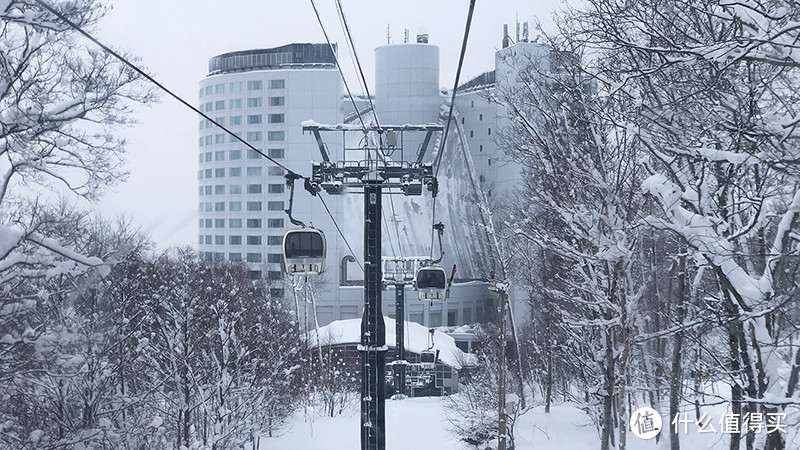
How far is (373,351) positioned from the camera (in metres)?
12.4

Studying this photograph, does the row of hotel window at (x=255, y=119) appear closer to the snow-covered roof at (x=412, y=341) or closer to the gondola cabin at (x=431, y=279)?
the snow-covered roof at (x=412, y=341)

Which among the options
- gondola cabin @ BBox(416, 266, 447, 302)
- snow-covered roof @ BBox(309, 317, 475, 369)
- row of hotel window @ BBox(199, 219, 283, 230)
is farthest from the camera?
row of hotel window @ BBox(199, 219, 283, 230)

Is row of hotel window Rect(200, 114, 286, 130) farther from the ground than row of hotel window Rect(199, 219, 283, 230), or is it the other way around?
row of hotel window Rect(200, 114, 286, 130)

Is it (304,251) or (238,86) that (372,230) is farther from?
(238,86)

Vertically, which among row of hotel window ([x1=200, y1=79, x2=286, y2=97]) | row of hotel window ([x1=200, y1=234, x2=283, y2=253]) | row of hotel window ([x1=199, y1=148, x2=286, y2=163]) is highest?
row of hotel window ([x1=200, y1=79, x2=286, y2=97])

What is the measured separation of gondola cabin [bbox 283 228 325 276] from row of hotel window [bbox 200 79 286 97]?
6768 centimetres

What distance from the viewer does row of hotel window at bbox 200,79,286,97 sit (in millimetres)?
77375

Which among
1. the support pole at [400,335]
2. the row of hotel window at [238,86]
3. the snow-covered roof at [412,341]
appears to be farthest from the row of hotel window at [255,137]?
the support pole at [400,335]

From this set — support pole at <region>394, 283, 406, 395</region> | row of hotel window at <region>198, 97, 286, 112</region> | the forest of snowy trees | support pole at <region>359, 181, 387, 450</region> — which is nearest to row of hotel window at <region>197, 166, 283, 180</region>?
row of hotel window at <region>198, 97, 286, 112</region>

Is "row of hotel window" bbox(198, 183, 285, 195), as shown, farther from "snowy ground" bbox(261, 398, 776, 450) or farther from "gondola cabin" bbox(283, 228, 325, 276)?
"gondola cabin" bbox(283, 228, 325, 276)

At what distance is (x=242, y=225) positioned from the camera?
78.8m

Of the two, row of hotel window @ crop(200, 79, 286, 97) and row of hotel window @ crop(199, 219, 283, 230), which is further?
row of hotel window @ crop(199, 219, 283, 230)

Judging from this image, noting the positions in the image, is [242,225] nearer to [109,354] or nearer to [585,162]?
[109,354]

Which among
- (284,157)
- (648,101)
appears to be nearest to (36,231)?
(648,101)
